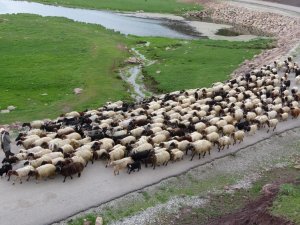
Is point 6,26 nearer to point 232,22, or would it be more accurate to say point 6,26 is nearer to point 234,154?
point 232,22

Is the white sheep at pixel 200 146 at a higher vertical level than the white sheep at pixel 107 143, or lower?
higher

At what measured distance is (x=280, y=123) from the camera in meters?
26.3

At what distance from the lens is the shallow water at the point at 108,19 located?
59.6 m

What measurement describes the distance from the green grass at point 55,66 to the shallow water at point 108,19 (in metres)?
6.16

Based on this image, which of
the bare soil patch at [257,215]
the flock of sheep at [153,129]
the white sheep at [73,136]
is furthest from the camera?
the white sheep at [73,136]

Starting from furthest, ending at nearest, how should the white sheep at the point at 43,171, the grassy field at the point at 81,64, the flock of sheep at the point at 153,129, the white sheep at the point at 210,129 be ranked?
the grassy field at the point at 81,64
the white sheep at the point at 210,129
the flock of sheep at the point at 153,129
the white sheep at the point at 43,171

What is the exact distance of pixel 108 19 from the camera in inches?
2606

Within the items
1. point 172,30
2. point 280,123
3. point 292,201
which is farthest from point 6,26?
point 292,201

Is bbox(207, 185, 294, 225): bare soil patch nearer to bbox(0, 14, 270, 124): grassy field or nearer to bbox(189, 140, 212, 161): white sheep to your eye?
bbox(189, 140, 212, 161): white sheep

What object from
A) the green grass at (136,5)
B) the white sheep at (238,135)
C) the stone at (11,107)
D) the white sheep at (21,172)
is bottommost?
the stone at (11,107)

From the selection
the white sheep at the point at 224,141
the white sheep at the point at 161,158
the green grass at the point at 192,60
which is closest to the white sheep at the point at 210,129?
the white sheep at the point at 224,141

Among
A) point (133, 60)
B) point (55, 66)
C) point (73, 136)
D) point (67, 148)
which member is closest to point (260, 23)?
point (133, 60)

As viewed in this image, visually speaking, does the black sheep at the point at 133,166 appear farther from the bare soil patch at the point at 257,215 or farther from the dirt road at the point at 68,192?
the bare soil patch at the point at 257,215

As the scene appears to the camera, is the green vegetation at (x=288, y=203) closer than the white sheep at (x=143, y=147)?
Yes
